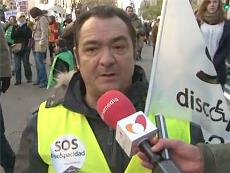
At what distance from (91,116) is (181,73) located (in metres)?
0.40

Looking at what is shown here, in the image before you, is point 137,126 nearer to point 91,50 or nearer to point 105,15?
point 91,50

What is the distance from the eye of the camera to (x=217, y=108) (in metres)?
2.18

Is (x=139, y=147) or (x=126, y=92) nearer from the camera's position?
(x=139, y=147)

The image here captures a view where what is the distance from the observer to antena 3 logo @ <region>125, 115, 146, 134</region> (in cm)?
141

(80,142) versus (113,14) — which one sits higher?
(113,14)

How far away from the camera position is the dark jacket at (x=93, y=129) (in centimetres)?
202

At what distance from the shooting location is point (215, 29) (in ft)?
20.7

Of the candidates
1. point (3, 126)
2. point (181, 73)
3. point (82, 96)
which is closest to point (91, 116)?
point (82, 96)

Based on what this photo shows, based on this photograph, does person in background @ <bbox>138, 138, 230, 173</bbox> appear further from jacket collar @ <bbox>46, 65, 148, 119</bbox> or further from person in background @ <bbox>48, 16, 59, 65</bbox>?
person in background @ <bbox>48, 16, 59, 65</bbox>

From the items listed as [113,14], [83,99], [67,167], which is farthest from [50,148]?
[113,14]

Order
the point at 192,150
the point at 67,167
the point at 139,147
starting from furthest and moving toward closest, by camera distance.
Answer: the point at 67,167 → the point at 192,150 → the point at 139,147

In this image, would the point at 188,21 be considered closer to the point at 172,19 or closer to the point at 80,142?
the point at 172,19

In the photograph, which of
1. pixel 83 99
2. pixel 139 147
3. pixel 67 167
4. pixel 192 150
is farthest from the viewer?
pixel 83 99

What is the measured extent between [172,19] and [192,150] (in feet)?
2.21
